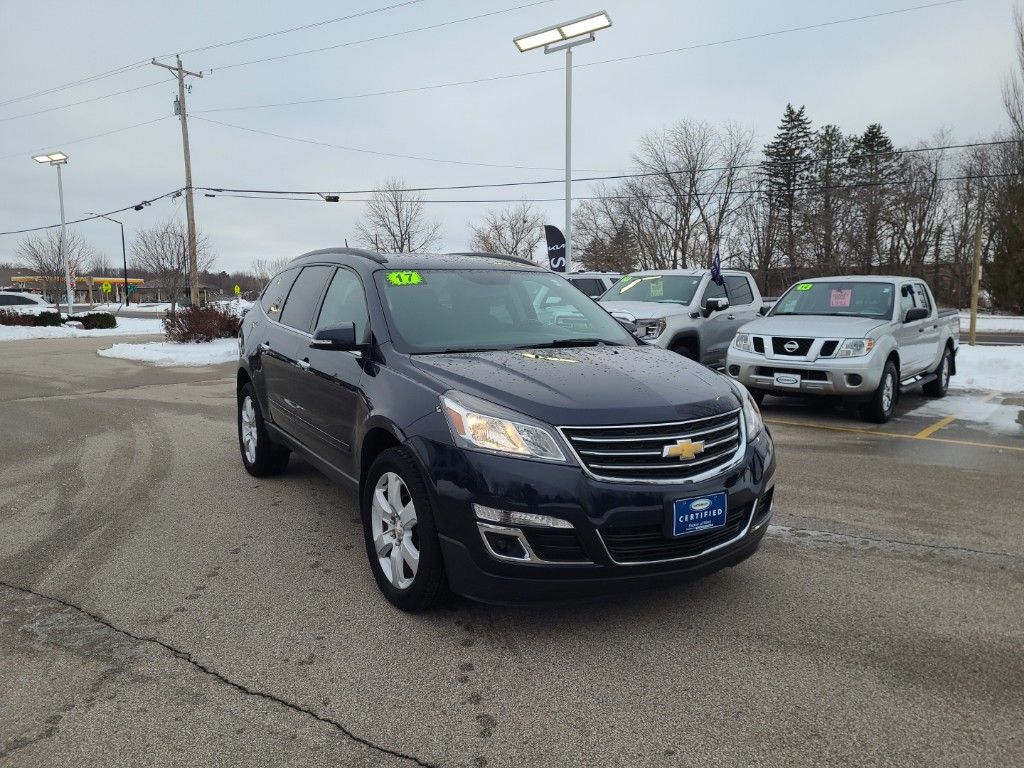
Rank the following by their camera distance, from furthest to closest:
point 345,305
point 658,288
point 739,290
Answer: point 739,290 < point 658,288 < point 345,305

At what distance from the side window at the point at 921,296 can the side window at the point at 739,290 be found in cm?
251

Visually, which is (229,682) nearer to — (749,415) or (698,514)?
(698,514)

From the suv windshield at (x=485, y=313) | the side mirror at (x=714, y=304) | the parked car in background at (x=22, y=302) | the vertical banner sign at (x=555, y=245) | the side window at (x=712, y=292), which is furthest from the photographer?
the parked car in background at (x=22, y=302)

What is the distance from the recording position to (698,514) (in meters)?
→ 2.96

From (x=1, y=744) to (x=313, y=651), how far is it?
42.7 inches

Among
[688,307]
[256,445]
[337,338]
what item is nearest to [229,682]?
[337,338]

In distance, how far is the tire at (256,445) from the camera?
5684 mm

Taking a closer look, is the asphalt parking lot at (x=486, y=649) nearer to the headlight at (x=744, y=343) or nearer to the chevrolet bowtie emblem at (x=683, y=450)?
the chevrolet bowtie emblem at (x=683, y=450)

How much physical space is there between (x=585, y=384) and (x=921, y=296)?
8.66 m

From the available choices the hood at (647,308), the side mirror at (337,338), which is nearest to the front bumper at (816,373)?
the hood at (647,308)

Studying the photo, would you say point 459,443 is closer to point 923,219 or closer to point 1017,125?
point 1017,125

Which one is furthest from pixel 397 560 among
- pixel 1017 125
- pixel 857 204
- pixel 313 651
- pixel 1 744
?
pixel 857 204

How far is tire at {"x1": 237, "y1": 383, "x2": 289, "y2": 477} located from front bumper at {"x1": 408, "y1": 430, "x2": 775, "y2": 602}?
9.70ft

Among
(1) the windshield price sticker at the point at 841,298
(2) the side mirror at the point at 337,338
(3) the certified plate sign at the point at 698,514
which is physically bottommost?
(3) the certified plate sign at the point at 698,514
